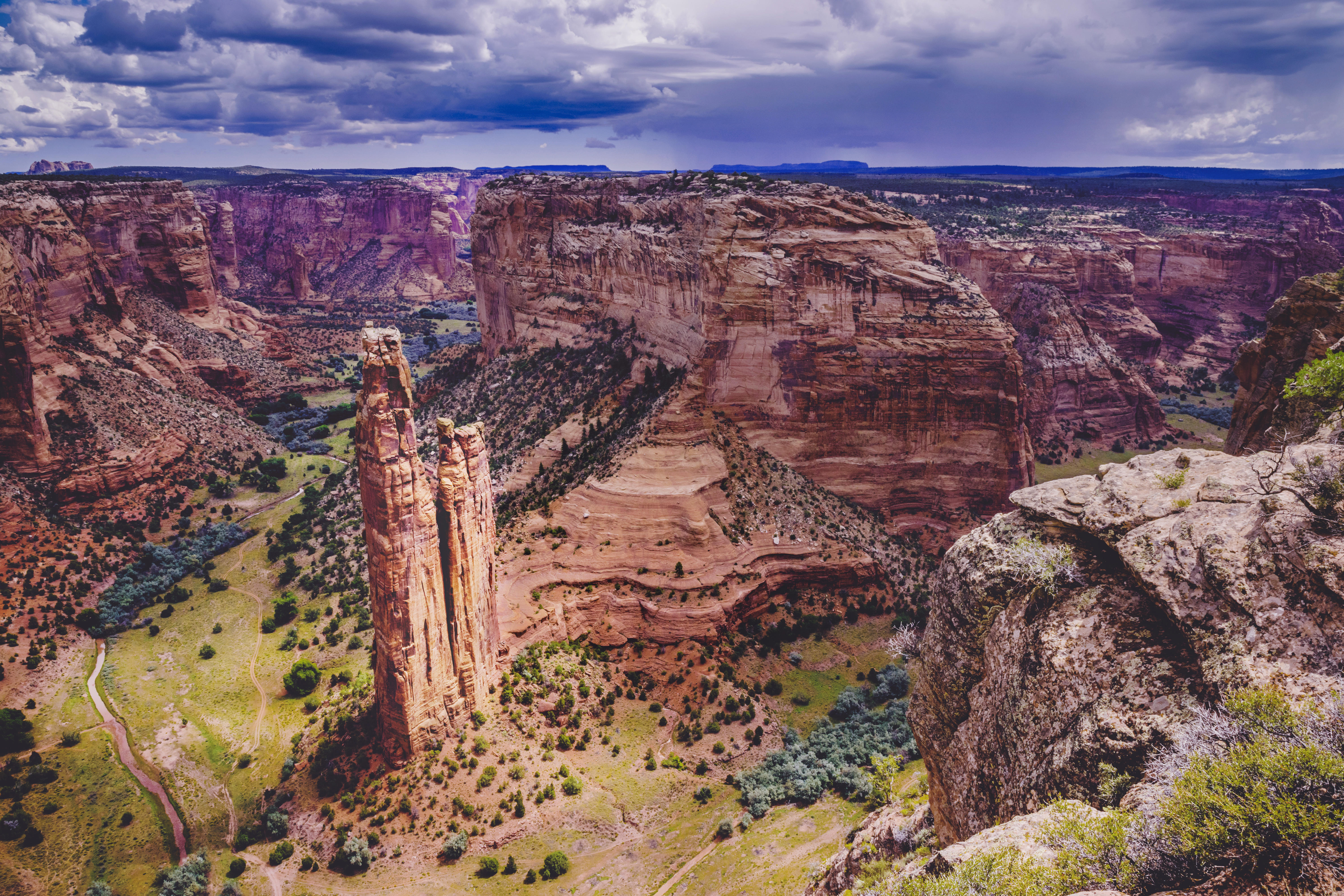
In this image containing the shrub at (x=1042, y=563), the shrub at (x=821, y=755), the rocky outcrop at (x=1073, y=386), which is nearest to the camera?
the shrub at (x=1042, y=563)

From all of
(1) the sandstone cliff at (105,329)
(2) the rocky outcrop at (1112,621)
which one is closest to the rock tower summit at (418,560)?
(2) the rocky outcrop at (1112,621)

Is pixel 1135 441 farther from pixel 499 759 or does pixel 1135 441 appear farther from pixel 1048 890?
pixel 1048 890

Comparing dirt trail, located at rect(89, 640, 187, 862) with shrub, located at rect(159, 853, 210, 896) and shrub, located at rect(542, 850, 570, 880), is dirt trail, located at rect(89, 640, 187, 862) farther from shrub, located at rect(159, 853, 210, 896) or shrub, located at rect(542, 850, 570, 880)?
shrub, located at rect(542, 850, 570, 880)

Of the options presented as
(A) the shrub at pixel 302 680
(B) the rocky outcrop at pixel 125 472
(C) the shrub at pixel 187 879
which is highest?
(B) the rocky outcrop at pixel 125 472

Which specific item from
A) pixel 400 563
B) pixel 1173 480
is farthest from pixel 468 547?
pixel 1173 480

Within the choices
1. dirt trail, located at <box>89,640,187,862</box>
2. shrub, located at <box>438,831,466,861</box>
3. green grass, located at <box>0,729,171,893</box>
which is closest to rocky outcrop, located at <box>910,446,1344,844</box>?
shrub, located at <box>438,831,466,861</box>

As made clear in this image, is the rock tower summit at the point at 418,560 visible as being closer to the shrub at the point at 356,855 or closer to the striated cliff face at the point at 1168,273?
the shrub at the point at 356,855
